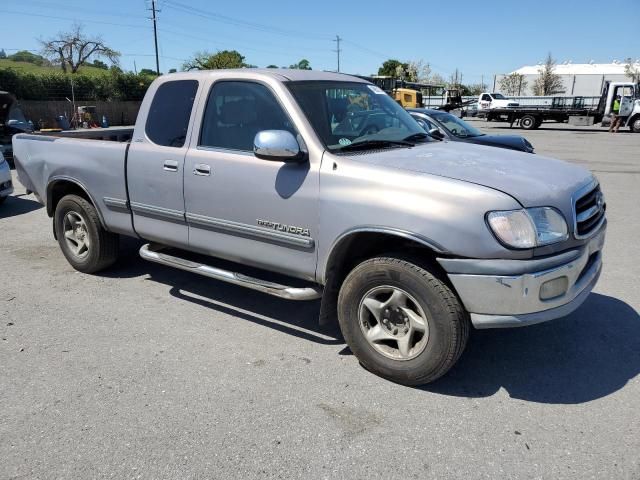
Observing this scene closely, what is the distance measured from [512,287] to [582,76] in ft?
304

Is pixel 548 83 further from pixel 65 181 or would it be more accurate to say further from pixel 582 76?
pixel 65 181

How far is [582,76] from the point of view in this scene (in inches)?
3233

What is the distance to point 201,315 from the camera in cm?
446

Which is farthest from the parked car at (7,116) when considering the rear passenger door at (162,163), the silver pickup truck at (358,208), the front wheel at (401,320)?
the front wheel at (401,320)

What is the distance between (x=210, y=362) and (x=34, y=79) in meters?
33.7

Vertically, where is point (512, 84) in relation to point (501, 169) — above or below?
above

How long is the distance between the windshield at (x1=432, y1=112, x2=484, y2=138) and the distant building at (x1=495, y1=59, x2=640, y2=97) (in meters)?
74.3

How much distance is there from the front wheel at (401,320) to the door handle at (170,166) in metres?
1.74

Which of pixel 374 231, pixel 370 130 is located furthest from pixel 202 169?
pixel 374 231

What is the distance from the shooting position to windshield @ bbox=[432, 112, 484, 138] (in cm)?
978

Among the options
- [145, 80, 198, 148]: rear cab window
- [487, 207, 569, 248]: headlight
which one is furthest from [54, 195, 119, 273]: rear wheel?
[487, 207, 569, 248]: headlight

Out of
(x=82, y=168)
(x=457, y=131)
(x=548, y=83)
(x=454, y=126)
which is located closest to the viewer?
(x=82, y=168)

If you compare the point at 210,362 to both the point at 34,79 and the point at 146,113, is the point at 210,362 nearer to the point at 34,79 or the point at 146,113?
the point at 146,113

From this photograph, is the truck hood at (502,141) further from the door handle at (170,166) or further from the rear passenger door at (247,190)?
the door handle at (170,166)
